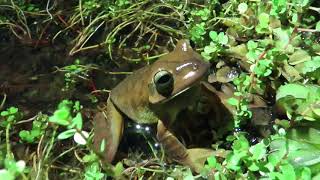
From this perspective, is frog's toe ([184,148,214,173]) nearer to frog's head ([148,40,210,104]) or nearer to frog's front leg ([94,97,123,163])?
frog's head ([148,40,210,104])

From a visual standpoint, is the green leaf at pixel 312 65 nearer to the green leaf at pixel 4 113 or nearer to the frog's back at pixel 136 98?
the frog's back at pixel 136 98

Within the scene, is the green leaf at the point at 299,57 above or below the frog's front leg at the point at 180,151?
above

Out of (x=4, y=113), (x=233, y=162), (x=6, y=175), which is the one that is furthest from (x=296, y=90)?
(x=4, y=113)

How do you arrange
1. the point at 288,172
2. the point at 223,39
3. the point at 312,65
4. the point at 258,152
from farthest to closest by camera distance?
the point at 223,39 → the point at 312,65 → the point at 258,152 → the point at 288,172

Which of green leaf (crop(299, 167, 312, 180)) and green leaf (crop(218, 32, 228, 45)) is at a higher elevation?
green leaf (crop(218, 32, 228, 45))

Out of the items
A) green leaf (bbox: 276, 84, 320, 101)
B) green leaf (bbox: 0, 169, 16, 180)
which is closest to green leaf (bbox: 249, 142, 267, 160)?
green leaf (bbox: 276, 84, 320, 101)

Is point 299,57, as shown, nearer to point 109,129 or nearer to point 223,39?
point 223,39

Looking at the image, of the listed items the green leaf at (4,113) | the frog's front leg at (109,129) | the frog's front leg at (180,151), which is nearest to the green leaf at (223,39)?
the frog's front leg at (180,151)
